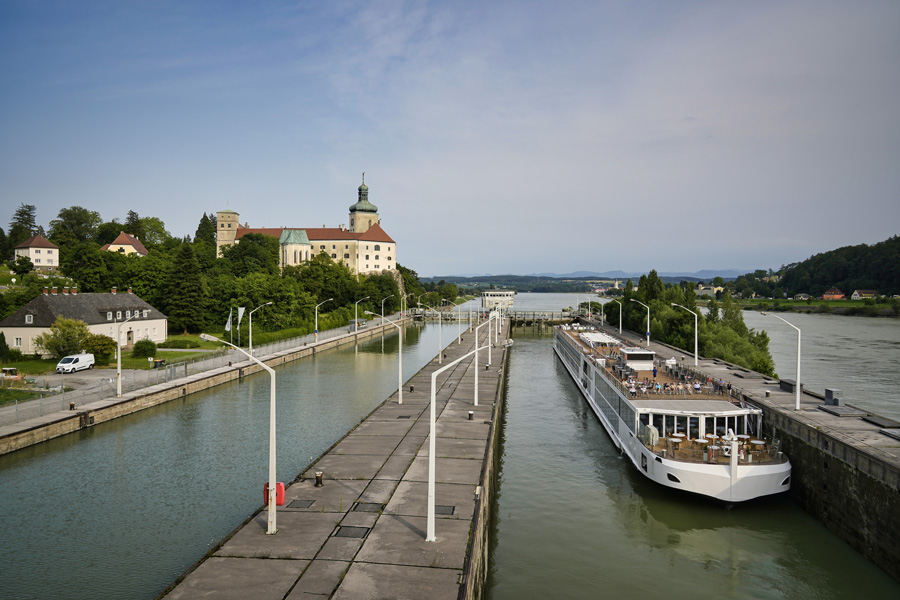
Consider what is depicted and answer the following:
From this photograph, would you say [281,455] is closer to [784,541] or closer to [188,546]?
[188,546]

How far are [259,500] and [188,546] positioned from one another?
13.5 ft

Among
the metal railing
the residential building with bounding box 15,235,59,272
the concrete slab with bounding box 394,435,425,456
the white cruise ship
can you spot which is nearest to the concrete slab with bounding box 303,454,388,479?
the concrete slab with bounding box 394,435,425,456

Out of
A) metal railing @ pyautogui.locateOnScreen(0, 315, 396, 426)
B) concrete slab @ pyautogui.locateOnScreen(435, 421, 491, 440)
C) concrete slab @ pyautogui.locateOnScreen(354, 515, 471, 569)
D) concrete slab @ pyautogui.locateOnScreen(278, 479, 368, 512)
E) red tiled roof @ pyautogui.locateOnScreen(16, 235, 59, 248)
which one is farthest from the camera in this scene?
red tiled roof @ pyautogui.locateOnScreen(16, 235, 59, 248)

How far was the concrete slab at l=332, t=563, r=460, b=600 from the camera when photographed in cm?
1325

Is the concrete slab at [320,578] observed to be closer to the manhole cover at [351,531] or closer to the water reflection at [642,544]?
the manhole cover at [351,531]

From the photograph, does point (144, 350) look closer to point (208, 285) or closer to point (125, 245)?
point (208, 285)

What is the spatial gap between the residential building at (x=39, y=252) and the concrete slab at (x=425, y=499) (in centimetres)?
11893

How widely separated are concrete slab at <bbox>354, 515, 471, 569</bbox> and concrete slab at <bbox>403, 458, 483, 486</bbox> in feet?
12.1

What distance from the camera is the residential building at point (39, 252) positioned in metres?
116

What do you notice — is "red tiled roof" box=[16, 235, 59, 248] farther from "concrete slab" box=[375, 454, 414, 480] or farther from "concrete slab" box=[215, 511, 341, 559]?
"concrete slab" box=[215, 511, 341, 559]

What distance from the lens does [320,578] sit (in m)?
14.0

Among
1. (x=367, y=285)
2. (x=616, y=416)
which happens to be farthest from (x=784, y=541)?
(x=367, y=285)

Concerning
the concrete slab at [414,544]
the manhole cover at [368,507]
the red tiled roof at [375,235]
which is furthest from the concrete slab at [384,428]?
the red tiled roof at [375,235]

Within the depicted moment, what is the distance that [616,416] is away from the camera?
108ft
